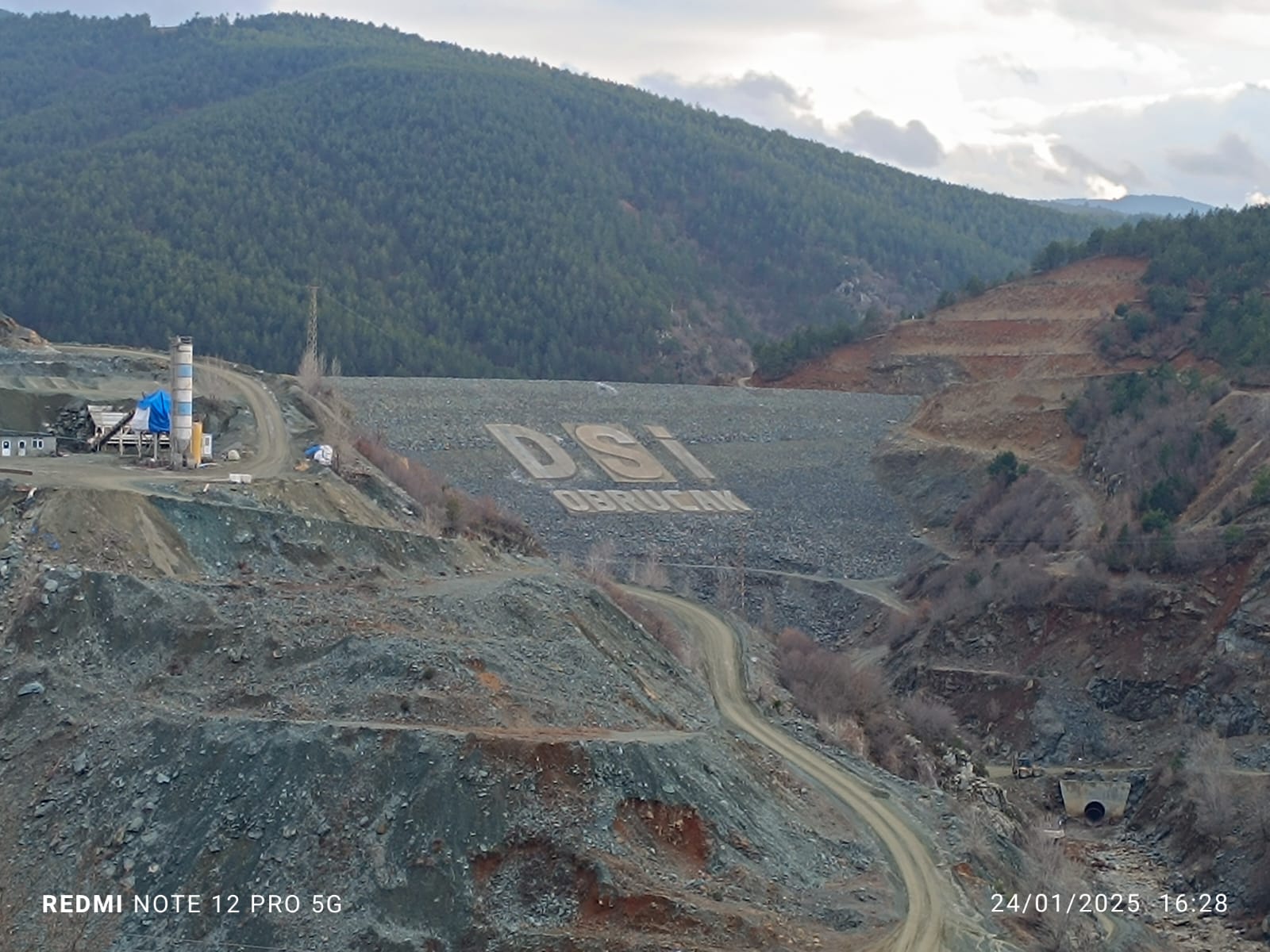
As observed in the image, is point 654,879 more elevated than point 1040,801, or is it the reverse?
point 654,879

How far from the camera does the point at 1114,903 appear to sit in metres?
30.7

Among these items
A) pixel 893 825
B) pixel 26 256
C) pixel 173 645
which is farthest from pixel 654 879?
pixel 26 256

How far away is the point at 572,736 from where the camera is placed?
24.6 metres

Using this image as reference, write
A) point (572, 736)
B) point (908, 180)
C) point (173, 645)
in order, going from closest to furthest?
1. point (572, 736)
2. point (173, 645)
3. point (908, 180)

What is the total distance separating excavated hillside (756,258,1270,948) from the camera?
1420 inches

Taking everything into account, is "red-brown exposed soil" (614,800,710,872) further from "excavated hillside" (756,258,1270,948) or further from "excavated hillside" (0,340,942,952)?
"excavated hillside" (756,258,1270,948)

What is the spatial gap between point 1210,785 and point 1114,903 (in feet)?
17.1

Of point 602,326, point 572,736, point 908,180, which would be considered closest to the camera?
point 572,736

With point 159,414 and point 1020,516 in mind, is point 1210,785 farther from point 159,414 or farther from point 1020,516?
point 159,414

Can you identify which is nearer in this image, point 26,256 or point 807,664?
point 807,664

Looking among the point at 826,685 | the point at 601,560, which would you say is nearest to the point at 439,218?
the point at 601,560

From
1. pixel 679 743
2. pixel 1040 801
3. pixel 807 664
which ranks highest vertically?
pixel 679 743

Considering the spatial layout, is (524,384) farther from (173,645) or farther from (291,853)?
(291,853)

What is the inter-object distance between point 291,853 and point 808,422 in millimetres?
45137
